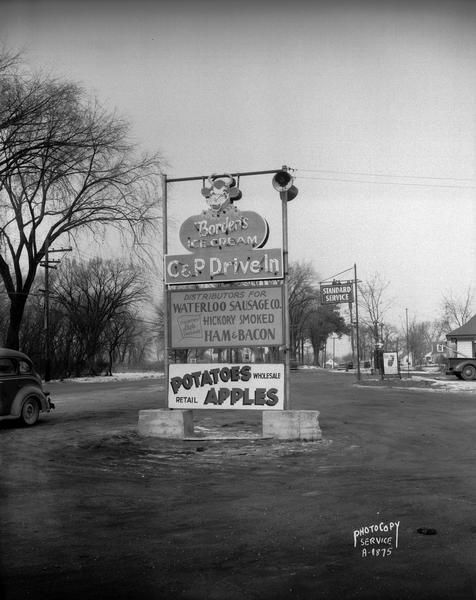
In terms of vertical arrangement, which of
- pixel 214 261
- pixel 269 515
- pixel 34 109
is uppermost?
pixel 34 109

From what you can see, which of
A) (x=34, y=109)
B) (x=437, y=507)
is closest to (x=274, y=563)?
(x=437, y=507)

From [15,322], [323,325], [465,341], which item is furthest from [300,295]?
[15,322]

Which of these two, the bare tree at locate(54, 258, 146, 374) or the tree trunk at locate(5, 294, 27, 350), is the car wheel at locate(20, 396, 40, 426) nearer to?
the tree trunk at locate(5, 294, 27, 350)

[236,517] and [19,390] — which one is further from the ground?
[19,390]

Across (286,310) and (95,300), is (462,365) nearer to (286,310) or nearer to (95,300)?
(95,300)

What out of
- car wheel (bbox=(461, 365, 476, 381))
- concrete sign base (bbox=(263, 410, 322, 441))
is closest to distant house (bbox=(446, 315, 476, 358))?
car wheel (bbox=(461, 365, 476, 381))

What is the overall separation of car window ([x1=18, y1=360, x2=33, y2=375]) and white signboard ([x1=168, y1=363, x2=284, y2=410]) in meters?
4.00

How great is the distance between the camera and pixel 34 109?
12.0 m

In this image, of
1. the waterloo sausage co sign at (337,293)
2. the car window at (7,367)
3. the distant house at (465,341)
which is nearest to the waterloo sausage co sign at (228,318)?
the car window at (7,367)

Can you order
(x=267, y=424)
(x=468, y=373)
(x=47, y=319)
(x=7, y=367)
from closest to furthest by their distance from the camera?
(x=267, y=424) → (x=7, y=367) → (x=47, y=319) → (x=468, y=373)

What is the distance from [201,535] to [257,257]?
6479 millimetres

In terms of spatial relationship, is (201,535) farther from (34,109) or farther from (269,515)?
(34,109)

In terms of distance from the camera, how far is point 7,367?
12.9 metres

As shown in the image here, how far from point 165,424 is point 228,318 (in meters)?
2.20
